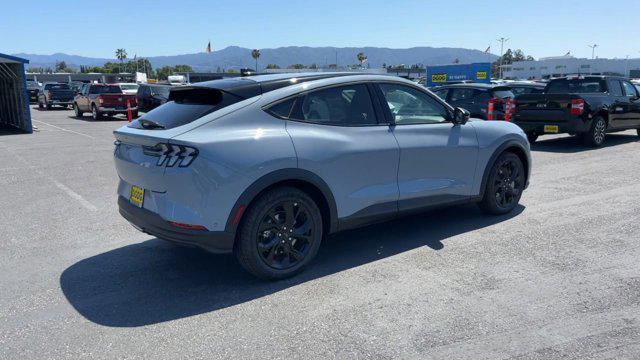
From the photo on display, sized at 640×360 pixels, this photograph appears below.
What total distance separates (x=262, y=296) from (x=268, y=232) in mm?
517

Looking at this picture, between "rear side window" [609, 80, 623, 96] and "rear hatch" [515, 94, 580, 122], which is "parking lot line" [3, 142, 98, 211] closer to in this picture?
"rear hatch" [515, 94, 580, 122]

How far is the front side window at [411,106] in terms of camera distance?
5.00 meters

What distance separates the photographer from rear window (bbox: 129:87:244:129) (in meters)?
4.16

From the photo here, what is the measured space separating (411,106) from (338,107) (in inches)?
37.4

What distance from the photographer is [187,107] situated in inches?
171

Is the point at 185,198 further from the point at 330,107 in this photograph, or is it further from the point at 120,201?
the point at 330,107

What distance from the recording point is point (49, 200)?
7.26 m

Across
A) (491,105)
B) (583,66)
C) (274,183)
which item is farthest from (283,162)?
(583,66)

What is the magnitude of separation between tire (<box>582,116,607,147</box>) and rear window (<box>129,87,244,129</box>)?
408 inches

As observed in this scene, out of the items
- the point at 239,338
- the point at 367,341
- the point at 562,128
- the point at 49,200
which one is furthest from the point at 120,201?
the point at 562,128

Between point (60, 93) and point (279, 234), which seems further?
point (60, 93)

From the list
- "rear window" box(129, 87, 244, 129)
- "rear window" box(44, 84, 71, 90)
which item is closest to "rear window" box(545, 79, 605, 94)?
"rear window" box(129, 87, 244, 129)

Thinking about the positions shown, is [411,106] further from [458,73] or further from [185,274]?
[458,73]

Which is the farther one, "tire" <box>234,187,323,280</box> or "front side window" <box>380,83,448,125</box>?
"front side window" <box>380,83,448,125</box>
